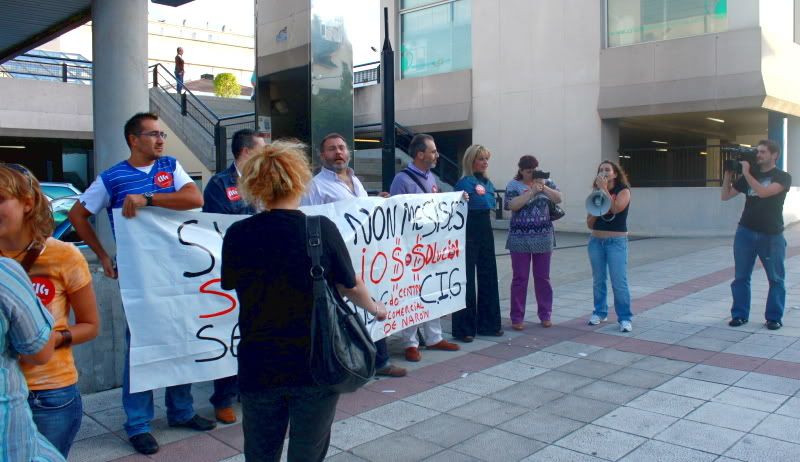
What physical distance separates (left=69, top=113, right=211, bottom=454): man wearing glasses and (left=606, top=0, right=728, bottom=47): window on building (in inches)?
645

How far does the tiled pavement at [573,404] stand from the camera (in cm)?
420

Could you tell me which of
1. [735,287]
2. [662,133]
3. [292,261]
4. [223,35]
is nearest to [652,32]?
[662,133]

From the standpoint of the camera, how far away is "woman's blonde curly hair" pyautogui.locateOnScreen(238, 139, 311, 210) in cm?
274

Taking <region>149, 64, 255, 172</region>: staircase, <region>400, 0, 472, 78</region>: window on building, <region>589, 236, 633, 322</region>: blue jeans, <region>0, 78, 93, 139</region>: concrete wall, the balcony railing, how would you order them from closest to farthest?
1. <region>589, 236, 633, 322</region>: blue jeans
2. <region>149, 64, 255, 172</region>: staircase
3. <region>0, 78, 93, 139</region>: concrete wall
4. <region>400, 0, 472, 78</region>: window on building
5. the balcony railing

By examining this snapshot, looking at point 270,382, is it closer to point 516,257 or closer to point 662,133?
point 516,257

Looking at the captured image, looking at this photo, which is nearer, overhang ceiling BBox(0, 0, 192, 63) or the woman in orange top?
the woman in orange top

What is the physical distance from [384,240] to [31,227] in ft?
11.3

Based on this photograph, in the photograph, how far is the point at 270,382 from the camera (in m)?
2.66

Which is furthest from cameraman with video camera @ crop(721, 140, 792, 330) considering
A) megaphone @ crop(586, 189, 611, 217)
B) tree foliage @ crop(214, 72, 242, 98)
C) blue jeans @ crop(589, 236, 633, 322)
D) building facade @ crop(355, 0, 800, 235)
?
tree foliage @ crop(214, 72, 242, 98)

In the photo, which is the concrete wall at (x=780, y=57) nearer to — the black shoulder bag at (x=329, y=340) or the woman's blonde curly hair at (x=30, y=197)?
the black shoulder bag at (x=329, y=340)

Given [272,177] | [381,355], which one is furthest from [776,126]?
[272,177]

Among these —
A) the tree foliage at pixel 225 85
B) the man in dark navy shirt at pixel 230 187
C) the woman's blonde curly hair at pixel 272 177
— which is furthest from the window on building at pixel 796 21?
the woman's blonde curly hair at pixel 272 177

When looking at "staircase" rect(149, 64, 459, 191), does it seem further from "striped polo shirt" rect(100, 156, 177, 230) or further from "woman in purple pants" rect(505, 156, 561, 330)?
"striped polo shirt" rect(100, 156, 177, 230)

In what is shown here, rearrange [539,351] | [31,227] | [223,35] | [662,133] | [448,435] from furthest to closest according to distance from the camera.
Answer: [223,35] < [662,133] < [539,351] < [448,435] < [31,227]
